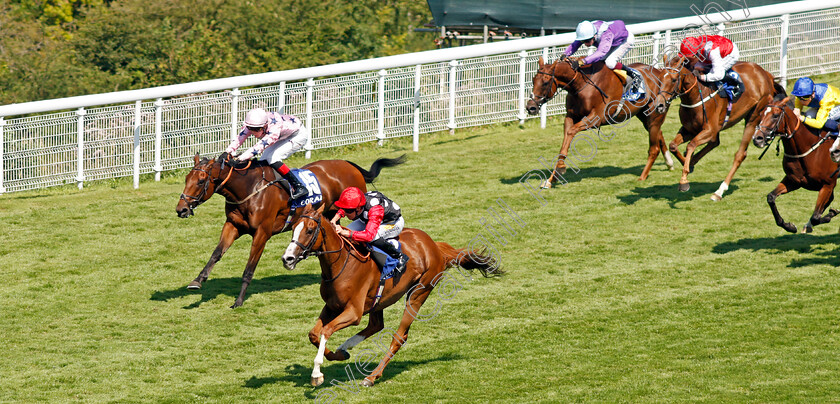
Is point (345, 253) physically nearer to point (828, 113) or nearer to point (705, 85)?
point (828, 113)

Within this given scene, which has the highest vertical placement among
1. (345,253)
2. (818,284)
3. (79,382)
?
(345,253)

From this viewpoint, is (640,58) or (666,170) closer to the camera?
(666,170)

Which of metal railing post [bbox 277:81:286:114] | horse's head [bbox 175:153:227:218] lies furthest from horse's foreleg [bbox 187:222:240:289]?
metal railing post [bbox 277:81:286:114]

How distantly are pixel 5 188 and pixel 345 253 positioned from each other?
25.2 feet

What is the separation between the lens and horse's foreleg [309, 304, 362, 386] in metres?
6.74

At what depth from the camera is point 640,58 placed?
1605 centimetres

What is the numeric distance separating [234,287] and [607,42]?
5747mm

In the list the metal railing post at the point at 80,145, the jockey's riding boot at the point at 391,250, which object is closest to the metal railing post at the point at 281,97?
the metal railing post at the point at 80,145

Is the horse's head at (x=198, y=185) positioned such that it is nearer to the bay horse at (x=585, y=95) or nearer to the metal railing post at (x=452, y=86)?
the bay horse at (x=585, y=95)

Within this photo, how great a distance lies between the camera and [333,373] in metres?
7.64

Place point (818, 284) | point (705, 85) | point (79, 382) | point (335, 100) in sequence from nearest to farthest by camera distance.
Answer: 1. point (79, 382)
2. point (818, 284)
3. point (705, 85)
4. point (335, 100)

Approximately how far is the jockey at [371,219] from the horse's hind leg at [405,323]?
378 mm

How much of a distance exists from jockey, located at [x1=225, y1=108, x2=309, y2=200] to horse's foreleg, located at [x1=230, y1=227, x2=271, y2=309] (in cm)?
47

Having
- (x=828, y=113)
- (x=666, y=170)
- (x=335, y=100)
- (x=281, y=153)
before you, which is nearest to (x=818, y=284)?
(x=828, y=113)
